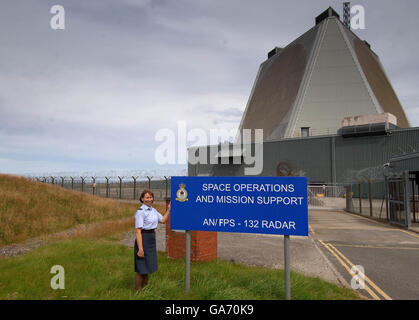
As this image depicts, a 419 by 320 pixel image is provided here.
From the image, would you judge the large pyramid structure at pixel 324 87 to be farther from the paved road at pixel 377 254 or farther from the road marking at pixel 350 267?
the road marking at pixel 350 267

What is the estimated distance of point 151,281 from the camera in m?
4.90

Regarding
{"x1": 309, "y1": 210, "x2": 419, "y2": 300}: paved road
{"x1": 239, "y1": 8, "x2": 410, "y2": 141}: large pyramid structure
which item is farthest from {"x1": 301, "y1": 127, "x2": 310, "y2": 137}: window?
{"x1": 309, "y1": 210, "x2": 419, "y2": 300}: paved road

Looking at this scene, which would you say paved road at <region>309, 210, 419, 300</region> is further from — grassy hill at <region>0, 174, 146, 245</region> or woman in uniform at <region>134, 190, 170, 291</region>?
grassy hill at <region>0, 174, 146, 245</region>

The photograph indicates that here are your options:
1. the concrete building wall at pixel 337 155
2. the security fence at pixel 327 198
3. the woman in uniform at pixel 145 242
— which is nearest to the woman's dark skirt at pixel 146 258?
the woman in uniform at pixel 145 242

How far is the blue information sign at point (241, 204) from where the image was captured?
434 centimetres

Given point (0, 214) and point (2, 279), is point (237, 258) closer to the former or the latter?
point (2, 279)

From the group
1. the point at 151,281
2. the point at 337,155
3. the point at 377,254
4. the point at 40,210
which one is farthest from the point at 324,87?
the point at 151,281

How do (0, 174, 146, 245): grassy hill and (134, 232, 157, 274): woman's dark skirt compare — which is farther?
(0, 174, 146, 245): grassy hill

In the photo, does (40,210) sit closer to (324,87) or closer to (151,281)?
(151,281)

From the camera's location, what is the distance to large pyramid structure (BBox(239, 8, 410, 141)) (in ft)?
137

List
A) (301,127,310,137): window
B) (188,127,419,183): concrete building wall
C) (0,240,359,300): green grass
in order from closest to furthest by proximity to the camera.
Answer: (0,240,359,300): green grass
(188,127,419,183): concrete building wall
(301,127,310,137): window

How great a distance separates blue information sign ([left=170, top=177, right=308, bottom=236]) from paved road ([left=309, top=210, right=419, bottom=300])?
2367 mm

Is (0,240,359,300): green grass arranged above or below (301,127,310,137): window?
below
